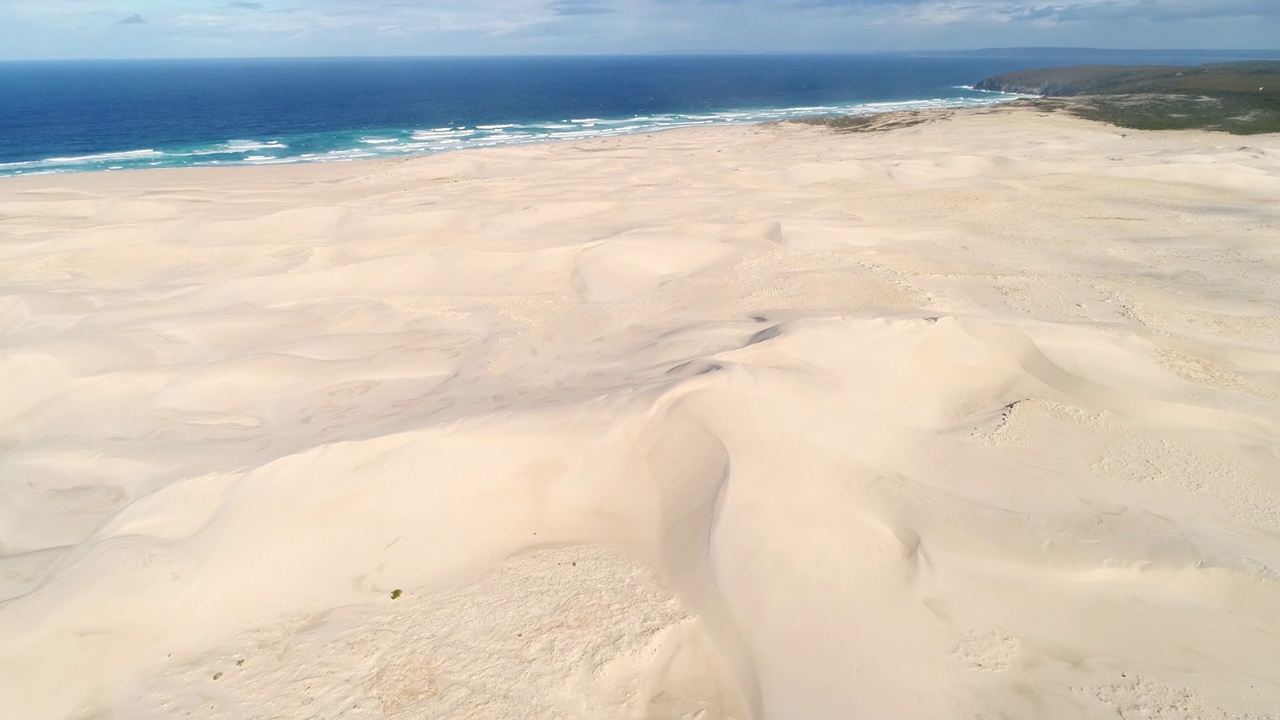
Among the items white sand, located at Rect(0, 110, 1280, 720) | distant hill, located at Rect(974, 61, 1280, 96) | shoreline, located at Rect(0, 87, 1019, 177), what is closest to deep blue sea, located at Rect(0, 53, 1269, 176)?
shoreline, located at Rect(0, 87, 1019, 177)

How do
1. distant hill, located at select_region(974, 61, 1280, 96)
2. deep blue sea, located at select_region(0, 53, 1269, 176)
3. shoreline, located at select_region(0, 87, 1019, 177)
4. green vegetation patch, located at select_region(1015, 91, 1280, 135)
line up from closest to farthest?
green vegetation patch, located at select_region(1015, 91, 1280, 135)
shoreline, located at select_region(0, 87, 1019, 177)
distant hill, located at select_region(974, 61, 1280, 96)
deep blue sea, located at select_region(0, 53, 1269, 176)

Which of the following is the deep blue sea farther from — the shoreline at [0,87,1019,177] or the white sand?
the white sand

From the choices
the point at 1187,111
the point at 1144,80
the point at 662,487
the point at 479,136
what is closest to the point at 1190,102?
the point at 1187,111

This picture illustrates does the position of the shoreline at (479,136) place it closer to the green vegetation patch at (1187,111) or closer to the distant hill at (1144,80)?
the green vegetation patch at (1187,111)

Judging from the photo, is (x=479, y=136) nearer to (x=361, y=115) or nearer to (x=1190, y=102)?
(x=361, y=115)

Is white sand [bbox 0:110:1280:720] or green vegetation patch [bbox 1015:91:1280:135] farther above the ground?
green vegetation patch [bbox 1015:91:1280:135]

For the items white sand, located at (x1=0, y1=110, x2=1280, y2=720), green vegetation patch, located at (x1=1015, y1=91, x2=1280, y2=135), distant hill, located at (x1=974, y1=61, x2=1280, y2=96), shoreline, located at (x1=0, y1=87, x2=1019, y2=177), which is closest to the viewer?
white sand, located at (x1=0, y1=110, x2=1280, y2=720)

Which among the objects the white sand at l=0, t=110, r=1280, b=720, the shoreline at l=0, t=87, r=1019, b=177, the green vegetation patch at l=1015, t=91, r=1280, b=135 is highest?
the shoreline at l=0, t=87, r=1019, b=177

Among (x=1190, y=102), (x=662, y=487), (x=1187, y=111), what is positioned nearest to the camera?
(x=662, y=487)

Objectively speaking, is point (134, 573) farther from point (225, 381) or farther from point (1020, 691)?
point (1020, 691)
